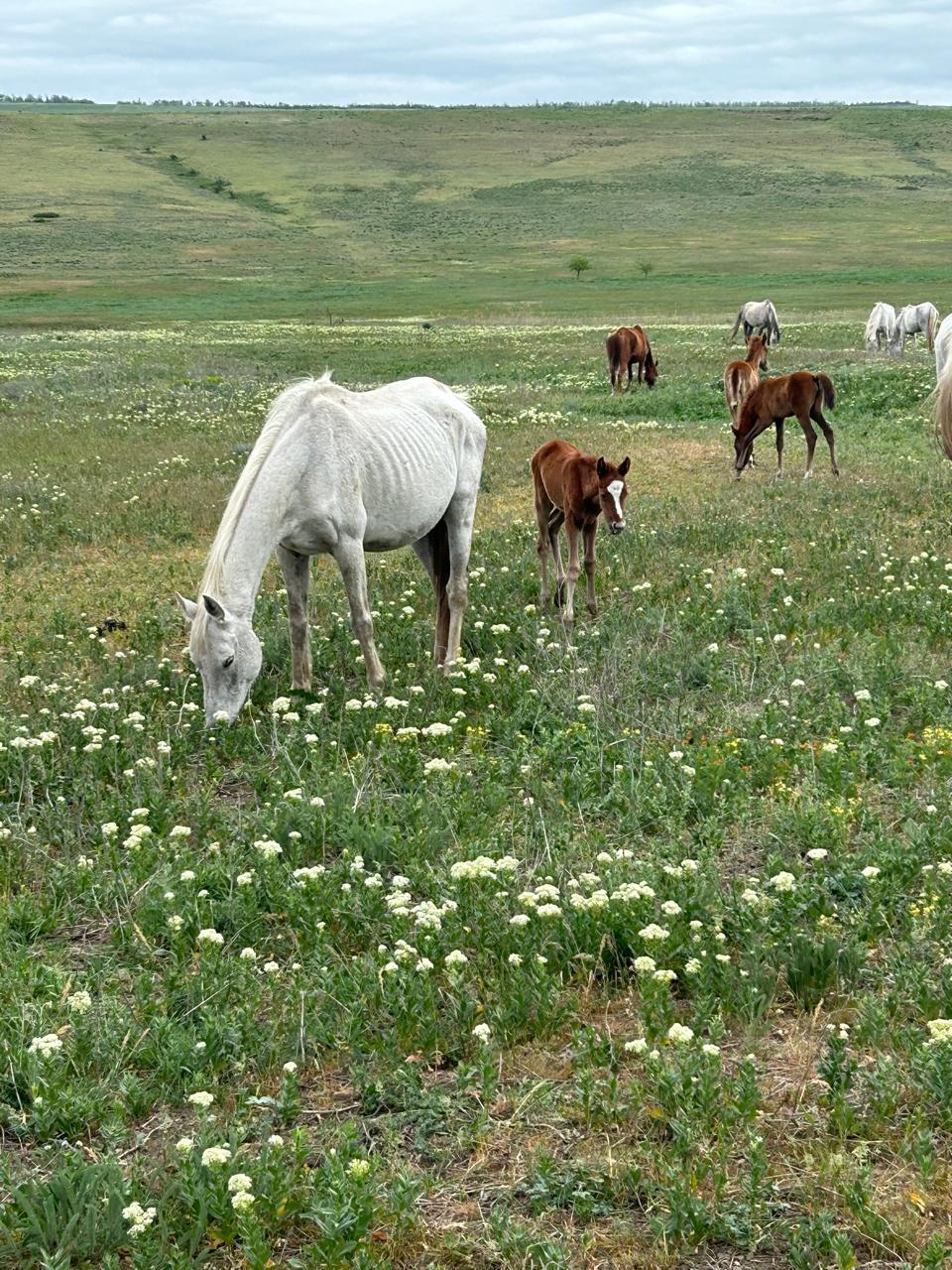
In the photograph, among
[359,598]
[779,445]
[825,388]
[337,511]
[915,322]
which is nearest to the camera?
[337,511]

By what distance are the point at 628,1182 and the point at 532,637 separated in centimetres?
654

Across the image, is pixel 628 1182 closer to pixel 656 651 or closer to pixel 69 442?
pixel 656 651

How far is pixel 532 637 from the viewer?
10211mm

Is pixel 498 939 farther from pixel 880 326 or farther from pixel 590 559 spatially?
pixel 880 326

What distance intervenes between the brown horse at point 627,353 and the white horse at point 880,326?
8985 millimetres

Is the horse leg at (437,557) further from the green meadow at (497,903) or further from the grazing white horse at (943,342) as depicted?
the grazing white horse at (943,342)

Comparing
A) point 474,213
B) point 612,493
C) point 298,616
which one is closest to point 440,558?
point 612,493

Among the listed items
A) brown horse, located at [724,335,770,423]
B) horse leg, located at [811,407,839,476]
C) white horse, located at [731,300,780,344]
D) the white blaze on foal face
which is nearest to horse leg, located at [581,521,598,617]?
the white blaze on foal face

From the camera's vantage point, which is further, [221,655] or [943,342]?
[943,342]

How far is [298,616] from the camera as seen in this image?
941 centimetres

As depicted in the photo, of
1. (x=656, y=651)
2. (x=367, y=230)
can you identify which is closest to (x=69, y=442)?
(x=656, y=651)

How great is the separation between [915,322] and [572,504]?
29.3 meters

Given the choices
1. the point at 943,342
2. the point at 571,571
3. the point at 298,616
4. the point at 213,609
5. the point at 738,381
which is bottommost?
the point at 298,616

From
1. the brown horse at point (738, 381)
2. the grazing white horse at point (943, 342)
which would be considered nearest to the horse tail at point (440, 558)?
the grazing white horse at point (943, 342)
